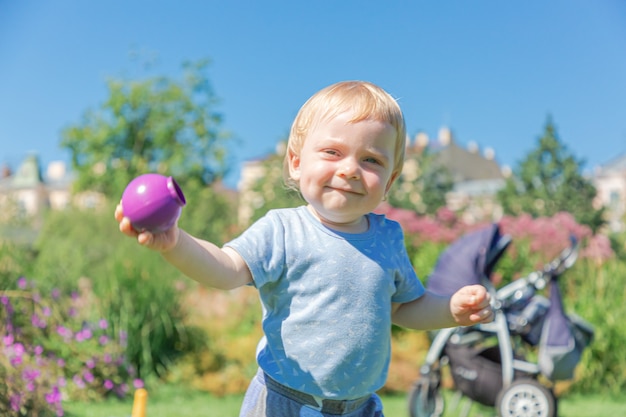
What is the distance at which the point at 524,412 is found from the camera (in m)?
4.47

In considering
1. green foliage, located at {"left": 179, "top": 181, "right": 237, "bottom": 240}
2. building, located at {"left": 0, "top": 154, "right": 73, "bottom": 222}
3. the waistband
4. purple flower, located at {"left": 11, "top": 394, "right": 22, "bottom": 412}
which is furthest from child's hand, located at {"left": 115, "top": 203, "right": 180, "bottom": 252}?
building, located at {"left": 0, "top": 154, "right": 73, "bottom": 222}

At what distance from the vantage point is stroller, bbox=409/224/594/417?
465cm

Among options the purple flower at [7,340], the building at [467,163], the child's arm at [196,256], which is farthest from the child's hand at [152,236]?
the building at [467,163]

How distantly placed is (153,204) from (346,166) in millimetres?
548

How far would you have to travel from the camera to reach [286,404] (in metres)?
1.83

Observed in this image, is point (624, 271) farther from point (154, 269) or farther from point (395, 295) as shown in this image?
point (395, 295)

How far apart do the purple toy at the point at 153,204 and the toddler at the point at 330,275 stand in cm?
28

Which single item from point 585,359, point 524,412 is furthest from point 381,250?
point 585,359

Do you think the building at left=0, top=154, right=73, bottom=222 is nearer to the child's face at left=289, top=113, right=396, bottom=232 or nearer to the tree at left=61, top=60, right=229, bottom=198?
the tree at left=61, top=60, right=229, bottom=198

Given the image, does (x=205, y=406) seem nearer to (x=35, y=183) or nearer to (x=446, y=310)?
(x=446, y=310)

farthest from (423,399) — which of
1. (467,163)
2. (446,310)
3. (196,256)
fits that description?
(467,163)

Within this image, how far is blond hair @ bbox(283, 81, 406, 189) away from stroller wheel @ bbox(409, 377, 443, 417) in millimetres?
3134

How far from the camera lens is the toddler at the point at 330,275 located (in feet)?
5.88

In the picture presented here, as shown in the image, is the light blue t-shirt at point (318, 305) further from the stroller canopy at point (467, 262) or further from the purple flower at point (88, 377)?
the purple flower at point (88, 377)
